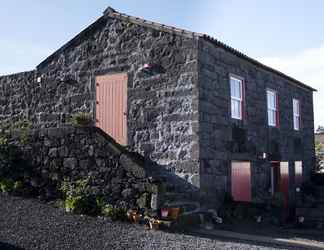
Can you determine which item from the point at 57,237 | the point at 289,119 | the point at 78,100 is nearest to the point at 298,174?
the point at 289,119

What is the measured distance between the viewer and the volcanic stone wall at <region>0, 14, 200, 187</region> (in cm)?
1153

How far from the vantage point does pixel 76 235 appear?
810cm

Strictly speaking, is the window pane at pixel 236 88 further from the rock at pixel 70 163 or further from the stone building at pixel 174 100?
the rock at pixel 70 163

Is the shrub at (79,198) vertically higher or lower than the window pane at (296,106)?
lower

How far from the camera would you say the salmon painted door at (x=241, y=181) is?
1262cm

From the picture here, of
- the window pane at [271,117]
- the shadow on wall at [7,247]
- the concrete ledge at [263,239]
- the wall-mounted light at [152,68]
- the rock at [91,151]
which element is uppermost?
the wall-mounted light at [152,68]

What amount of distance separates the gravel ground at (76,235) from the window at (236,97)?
5322mm

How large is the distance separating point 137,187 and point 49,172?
275cm

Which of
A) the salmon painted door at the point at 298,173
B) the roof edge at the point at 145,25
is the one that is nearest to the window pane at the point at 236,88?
the roof edge at the point at 145,25

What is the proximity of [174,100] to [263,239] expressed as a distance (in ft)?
14.6

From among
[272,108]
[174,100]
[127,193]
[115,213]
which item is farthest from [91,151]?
[272,108]

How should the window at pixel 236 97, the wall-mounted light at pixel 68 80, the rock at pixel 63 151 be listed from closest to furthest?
the rock at pixel 63 151 → the window at pixel 236 97 → the wall-mounted light at pixel 68 80

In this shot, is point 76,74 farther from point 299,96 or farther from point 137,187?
point 299,96

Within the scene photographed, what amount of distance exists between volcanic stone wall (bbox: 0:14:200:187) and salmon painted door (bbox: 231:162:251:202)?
2.01 meters
